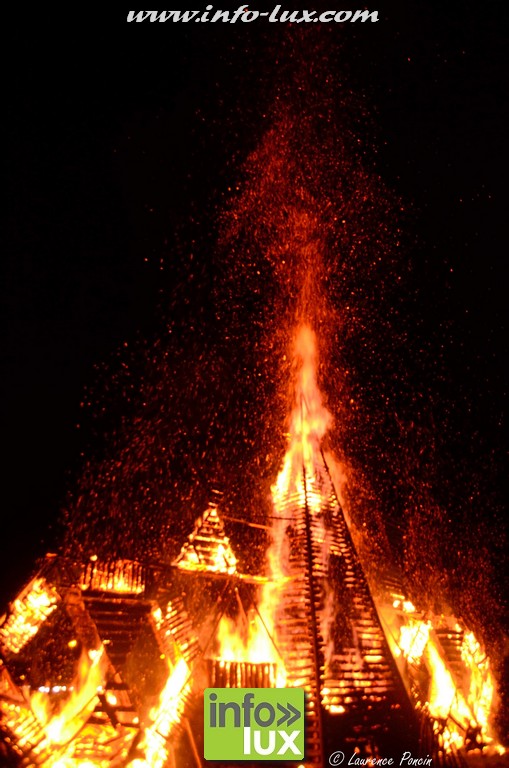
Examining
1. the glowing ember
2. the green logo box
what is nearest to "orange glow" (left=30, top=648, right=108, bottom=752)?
the glowing ember

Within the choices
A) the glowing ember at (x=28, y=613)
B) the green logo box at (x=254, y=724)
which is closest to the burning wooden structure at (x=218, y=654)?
the glowing ember at (x=28, y=613)

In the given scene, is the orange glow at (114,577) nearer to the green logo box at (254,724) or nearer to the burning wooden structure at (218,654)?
the burning wooden structure at (218,654)

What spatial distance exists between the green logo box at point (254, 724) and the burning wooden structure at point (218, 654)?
20cm

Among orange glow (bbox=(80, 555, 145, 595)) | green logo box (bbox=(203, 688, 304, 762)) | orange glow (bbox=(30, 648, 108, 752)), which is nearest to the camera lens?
green logo box (bbox=(203, 688, 304, 762))

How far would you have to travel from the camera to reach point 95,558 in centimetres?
620

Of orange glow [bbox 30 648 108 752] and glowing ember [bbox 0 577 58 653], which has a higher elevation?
glowing ember [bbox 0 577 58 653]

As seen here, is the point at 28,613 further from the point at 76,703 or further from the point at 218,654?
the point at 218,654

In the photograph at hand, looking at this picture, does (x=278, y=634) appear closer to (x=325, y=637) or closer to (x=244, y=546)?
(x=325, y=637)

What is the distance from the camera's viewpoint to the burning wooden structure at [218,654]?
5.25m

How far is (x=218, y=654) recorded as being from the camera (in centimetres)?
641

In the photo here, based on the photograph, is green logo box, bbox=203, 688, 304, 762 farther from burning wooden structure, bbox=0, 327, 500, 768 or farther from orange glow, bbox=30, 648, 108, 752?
orange glow, bbox=30, 648, 108, 752

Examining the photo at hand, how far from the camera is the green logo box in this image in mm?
4988

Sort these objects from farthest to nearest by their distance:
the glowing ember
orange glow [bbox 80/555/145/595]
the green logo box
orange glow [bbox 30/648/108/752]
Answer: the glowing ember < orange glow [bbox 80/555/145/595] < orange glow [bbox 30/648/108/752] < the green logo box

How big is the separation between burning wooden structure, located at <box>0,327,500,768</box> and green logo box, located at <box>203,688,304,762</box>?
0.20 metres
